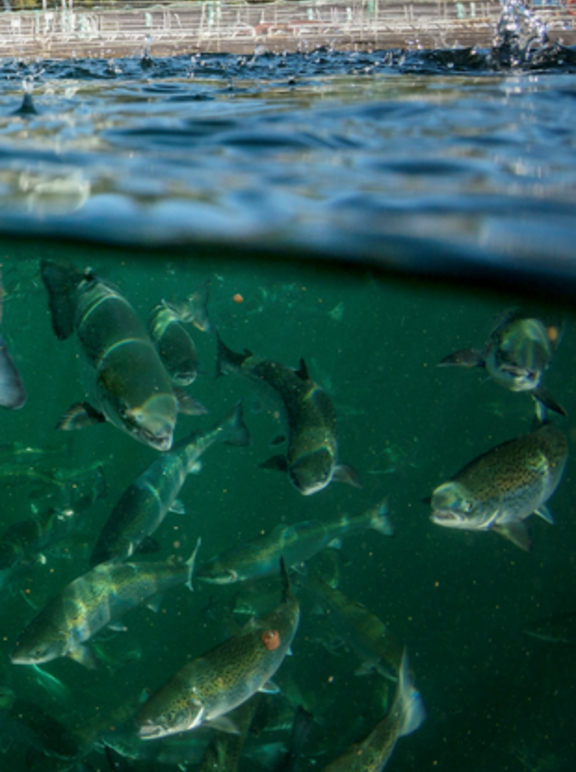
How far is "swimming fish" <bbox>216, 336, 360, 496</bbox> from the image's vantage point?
4566 millimetres

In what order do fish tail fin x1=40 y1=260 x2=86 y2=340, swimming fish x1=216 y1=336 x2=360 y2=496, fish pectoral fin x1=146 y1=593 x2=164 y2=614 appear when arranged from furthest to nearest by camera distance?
fish pectoral fin x1=146 y1=593 x2=164 y2=614, swimming fish x1=216 y1=336 x2=360 y2=496, fish tail fin x1=40 y1=260 x2=86 y2=340

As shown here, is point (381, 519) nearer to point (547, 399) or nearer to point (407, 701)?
point (407, 701)

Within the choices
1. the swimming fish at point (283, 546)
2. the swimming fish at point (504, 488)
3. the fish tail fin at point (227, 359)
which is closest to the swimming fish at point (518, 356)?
the swimming fish at point (504, 488)

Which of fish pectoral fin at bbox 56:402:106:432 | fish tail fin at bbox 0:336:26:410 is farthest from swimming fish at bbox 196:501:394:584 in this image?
fish tail fin at bbox 0:336:26:410

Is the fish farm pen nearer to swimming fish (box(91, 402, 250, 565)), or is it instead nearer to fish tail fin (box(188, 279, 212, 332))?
fish tail fin (box(188, 279, 212, 332))

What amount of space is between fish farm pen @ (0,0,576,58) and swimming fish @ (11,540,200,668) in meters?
16.4

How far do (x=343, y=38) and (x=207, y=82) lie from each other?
1118 centimetres

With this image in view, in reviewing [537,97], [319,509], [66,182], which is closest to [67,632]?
[66,182]

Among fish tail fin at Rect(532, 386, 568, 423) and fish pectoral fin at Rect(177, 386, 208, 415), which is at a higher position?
fish pectoral fin at Rect(177, 386, 208, 415)

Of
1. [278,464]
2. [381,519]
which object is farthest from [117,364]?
[381,519]

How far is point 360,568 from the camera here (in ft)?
63.9

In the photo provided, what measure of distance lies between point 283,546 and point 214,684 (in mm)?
2132

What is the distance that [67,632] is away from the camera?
538 centimetres

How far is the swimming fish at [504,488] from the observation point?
182 inches
